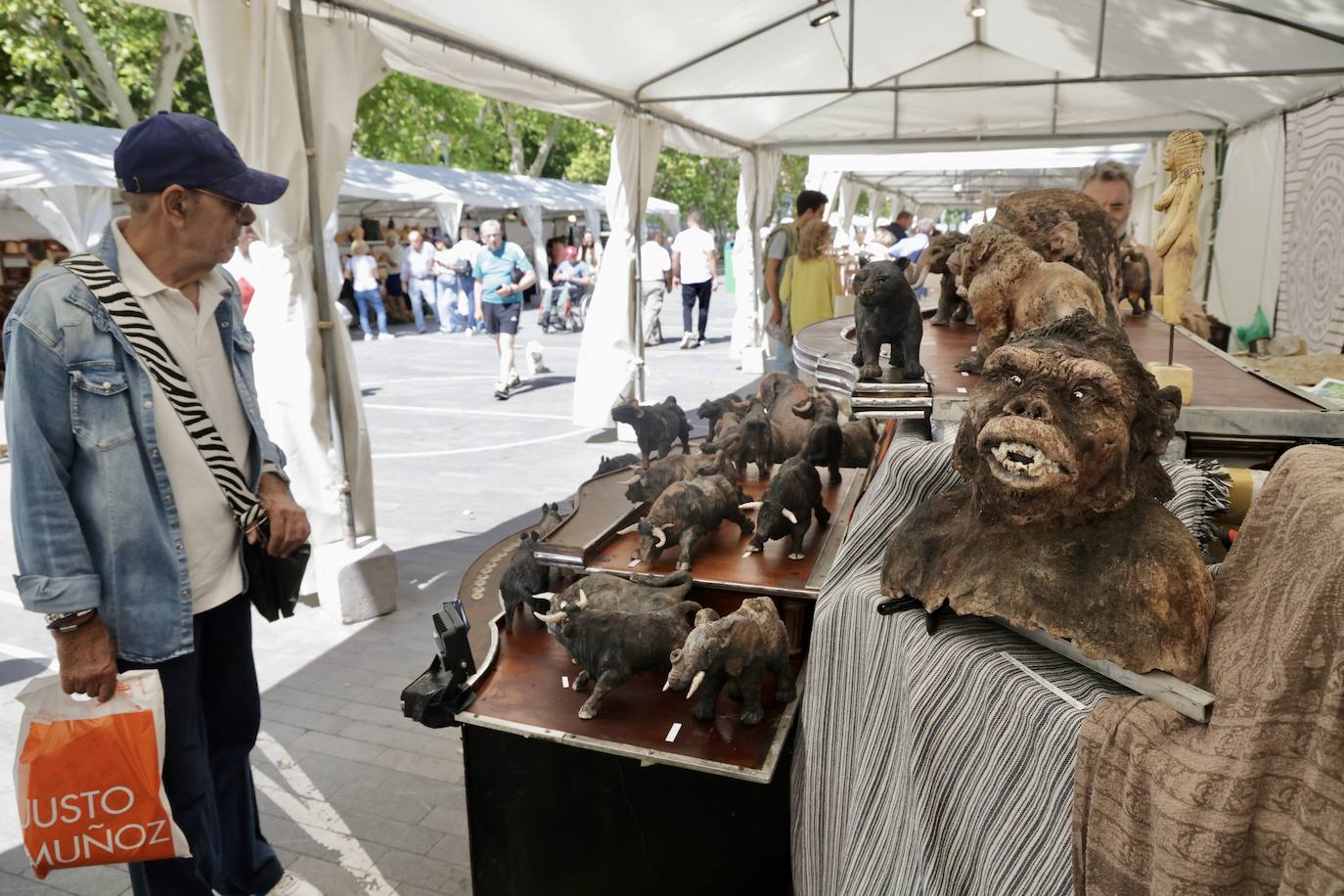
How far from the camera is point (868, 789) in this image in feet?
6.05

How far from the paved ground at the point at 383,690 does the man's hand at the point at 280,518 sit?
1.24 m

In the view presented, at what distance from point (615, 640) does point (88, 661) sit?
3.94 ft

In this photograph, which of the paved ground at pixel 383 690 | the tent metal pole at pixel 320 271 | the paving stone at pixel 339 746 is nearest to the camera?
the paved ground at pixel 383 690

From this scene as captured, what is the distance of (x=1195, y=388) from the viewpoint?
80.0 inches

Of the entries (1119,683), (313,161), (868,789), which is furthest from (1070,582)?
(313,161)

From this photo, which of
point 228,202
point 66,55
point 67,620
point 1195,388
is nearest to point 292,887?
point 67,620

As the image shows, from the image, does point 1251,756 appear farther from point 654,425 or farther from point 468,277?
point 468,277

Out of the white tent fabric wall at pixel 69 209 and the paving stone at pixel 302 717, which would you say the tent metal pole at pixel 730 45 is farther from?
the white tent fabric wall at pixel 69 209

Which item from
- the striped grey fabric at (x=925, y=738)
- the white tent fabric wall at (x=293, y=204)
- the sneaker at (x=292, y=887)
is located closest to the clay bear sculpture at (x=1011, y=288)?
the striped grey fabric at (x=925, y=738)

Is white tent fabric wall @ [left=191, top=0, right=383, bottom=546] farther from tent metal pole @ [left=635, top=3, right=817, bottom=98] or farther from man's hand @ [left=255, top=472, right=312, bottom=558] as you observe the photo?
tent metal pole @ [left=635, top=3, right=817, bottom=98]

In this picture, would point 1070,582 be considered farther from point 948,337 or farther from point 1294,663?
point 948,337

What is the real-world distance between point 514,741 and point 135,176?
5.47ft

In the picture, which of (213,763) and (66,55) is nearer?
(213,763)

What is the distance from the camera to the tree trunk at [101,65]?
42.3ft
